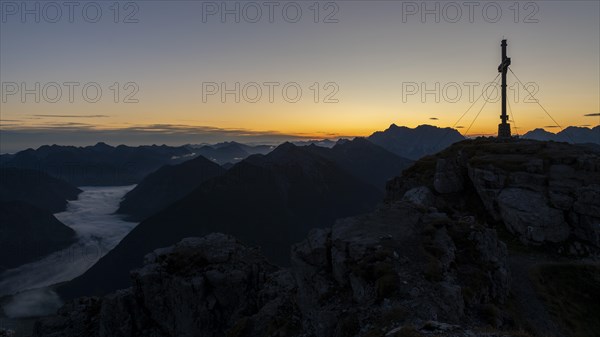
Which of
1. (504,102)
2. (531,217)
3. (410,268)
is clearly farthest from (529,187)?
(410,268)

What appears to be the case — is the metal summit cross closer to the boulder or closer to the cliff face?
the cliff face

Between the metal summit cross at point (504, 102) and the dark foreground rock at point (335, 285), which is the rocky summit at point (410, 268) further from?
the metal summit cross at point (504, 102)

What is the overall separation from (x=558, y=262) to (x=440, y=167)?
76.2 feet

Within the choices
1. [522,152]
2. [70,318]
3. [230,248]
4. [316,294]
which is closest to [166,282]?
[230,248]

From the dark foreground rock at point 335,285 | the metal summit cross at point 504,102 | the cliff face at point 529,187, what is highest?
the metal summit cross at point 504,102

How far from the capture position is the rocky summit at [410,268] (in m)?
26.3

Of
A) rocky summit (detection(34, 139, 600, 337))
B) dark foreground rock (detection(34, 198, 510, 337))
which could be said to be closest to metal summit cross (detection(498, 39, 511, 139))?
rocky summit (detection(34, 139, 600, 337))

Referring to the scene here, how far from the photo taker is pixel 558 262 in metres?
40.6

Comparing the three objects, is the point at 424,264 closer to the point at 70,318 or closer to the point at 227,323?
the point at 227,323

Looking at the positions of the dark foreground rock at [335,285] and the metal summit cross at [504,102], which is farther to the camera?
the metal summit cross at [504,102]

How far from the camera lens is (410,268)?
92.1ft

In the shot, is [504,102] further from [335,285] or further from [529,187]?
[335,285]

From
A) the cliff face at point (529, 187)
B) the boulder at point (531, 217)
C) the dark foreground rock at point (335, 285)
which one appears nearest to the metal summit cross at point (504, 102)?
the cliff face at point (529, 187)

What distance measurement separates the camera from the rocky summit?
26.3 m
